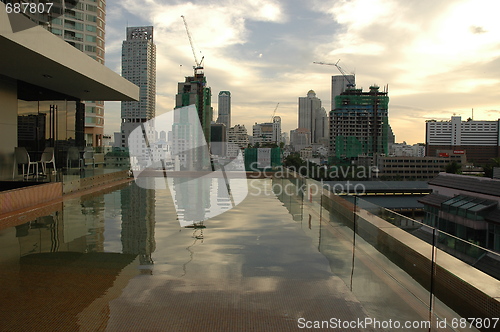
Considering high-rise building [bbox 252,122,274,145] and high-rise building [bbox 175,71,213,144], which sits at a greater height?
high-rise building [bbox 175,71,213,144]

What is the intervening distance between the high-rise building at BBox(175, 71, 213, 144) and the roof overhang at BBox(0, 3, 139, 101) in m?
39.2

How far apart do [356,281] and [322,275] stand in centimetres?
31

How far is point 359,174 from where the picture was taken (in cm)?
7238

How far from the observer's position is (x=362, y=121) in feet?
→ 364

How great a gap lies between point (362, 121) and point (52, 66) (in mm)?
109441

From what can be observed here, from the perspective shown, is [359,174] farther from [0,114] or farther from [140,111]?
[0,114]

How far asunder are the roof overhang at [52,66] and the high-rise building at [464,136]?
130 metres

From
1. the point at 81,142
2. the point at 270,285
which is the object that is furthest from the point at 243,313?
the point at 81,142

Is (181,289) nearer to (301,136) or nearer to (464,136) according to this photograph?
(301,136)

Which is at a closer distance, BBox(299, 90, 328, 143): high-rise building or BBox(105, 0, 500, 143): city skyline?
BBox(105, 0, 500, 143): city skyline

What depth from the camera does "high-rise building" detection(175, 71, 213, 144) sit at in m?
52.6

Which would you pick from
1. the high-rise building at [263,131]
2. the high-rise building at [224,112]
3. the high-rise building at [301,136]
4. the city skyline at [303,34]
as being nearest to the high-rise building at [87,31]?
the city skyline at [303,34]

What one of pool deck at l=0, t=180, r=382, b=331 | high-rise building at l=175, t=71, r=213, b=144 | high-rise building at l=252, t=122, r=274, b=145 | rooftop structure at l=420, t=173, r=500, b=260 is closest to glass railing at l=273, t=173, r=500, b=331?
pool deck at l=0, t=180, r=382, b=331

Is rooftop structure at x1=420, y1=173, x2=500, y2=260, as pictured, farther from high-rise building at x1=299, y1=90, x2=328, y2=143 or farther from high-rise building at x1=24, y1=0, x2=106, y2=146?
high-rise building at x1=299, y1=90, x2=328, y2=143
